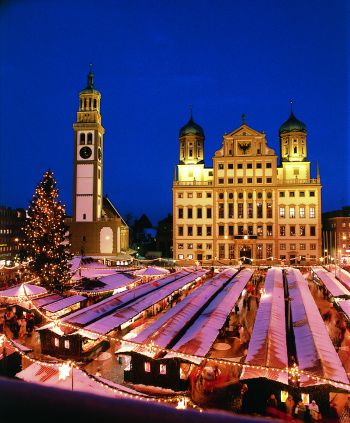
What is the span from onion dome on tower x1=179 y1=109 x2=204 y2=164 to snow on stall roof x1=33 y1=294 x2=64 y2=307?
3401 cm

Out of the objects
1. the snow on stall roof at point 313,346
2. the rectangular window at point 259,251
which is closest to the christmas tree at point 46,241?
the snow on stall roof at point 313,346

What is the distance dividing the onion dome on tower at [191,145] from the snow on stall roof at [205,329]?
3366cm

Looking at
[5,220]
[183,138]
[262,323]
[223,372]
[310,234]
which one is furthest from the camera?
[5,220]

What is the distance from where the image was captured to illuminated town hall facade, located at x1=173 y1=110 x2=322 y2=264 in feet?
149

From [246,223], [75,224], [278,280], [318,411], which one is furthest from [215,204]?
[318,411]

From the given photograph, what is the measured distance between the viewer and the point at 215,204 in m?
46.8

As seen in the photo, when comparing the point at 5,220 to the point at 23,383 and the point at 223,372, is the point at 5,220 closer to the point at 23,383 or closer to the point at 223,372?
the point at 223,372

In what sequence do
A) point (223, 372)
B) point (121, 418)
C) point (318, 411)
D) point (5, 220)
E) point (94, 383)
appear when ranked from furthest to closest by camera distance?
point (5, 220) < point (223, 372) < point (318, 411) < point (94, 383) < point (121, 418)

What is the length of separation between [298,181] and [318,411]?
40.6 meters

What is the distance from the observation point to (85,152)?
46.9 metres

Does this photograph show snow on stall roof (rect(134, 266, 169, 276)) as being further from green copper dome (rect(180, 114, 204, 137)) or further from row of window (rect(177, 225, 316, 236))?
green copper dome (rect(180, 114, 204, 137))

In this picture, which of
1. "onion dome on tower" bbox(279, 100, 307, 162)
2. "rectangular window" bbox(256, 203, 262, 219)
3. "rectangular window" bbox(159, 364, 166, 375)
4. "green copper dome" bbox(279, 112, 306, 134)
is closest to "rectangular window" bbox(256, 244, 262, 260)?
"rectangular window" bbox(256, 203, 262, 219)

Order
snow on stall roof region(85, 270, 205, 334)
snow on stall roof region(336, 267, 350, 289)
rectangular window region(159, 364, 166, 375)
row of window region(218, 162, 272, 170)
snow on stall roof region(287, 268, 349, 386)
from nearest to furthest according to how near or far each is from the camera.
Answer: snow on stall roof region(287, 268, 349, 386) → rectangular window region(159, 364, 166, 375) → snow on stall roof region(85, 270, 205, 334) → snow on stall roof region(336, 267, 350, 289) → row of window region(218, 162, 272, 170)

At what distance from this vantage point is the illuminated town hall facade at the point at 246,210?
1794 inches
